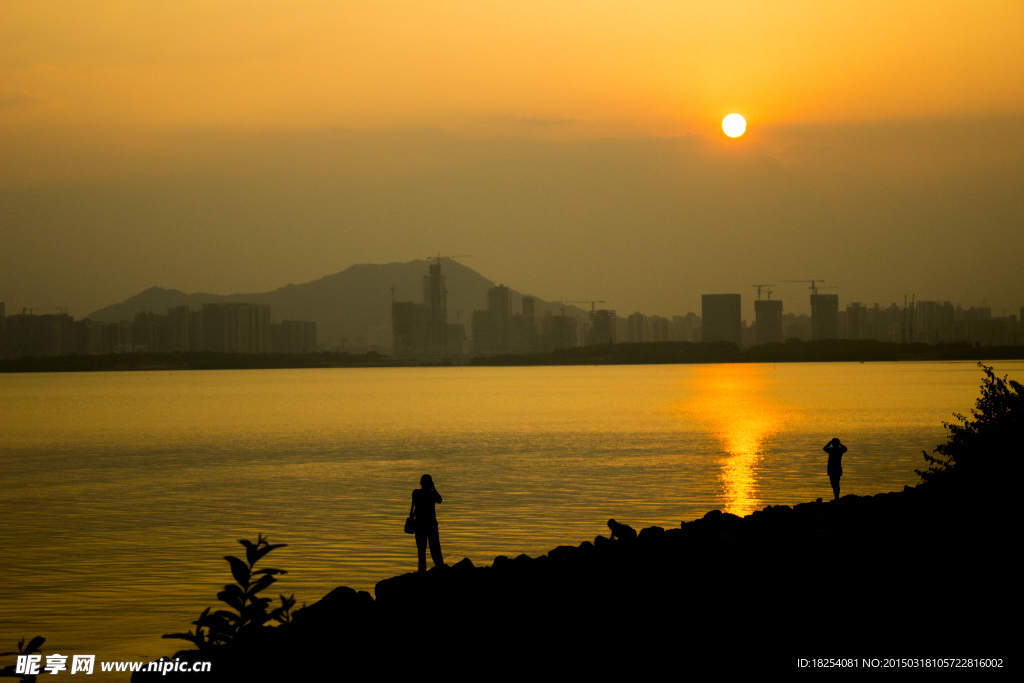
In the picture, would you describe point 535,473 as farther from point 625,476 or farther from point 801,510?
point 801,510

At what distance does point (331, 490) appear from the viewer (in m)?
31.8

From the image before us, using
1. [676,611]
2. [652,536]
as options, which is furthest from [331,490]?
[676,611]

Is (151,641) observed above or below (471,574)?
below

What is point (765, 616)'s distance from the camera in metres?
11.5

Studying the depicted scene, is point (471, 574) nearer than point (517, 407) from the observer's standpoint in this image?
Yes

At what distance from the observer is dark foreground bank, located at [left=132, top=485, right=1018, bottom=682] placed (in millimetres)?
10203

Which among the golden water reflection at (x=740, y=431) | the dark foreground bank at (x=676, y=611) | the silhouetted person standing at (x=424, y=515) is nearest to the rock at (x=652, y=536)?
the dark foreground bank at (x=676, y=611)

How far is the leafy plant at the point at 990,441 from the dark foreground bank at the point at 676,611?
8.29 ft

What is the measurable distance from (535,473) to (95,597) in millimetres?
Answer: 21351

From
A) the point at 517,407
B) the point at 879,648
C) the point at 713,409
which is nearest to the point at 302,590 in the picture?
the point at 879,648

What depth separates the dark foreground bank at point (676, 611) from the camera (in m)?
10.2

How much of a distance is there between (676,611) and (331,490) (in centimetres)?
2136

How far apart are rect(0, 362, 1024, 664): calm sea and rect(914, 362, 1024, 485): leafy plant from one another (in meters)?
6.62

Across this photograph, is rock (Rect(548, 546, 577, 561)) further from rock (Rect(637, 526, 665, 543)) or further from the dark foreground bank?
rock (Rect(637, 526, 665, 543))
